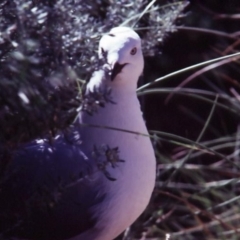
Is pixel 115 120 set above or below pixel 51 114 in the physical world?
below

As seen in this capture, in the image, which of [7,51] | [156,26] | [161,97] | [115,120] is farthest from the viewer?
[161,97]

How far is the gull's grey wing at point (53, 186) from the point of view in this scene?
2326 millimetres

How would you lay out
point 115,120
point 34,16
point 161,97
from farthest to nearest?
point 161,97, point 115,120, point 34,16

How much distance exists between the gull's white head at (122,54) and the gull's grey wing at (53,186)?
228 mm

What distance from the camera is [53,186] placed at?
2.25 m

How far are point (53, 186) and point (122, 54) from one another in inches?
18.0

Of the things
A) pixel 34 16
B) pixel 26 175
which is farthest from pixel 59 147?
pixel 34 16

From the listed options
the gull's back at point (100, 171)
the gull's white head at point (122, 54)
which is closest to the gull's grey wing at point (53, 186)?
the gull's back at point (100, 171)

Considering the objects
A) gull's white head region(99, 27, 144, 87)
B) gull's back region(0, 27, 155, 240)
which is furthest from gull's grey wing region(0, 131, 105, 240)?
gull's white head region(99, 27, 144, 87)

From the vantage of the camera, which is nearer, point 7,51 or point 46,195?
point 7,51

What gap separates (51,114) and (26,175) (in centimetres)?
54

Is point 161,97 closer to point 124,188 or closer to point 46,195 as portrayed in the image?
point 124,188

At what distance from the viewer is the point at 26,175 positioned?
7.98ft

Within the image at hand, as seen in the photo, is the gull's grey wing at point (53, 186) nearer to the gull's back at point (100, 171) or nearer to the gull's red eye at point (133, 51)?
the gull's back at point (100, 171)
